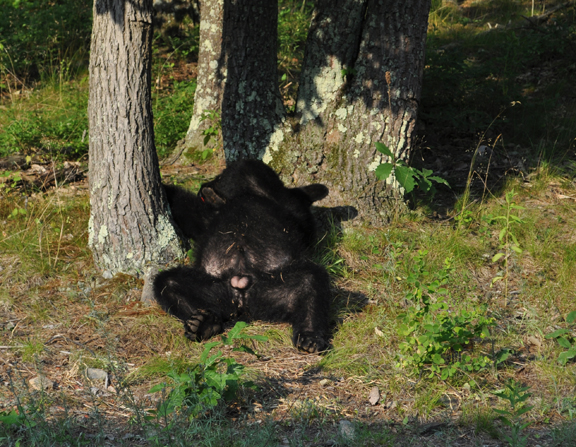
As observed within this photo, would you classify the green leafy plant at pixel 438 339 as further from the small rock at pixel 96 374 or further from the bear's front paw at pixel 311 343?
the small rock at pixel 96 374

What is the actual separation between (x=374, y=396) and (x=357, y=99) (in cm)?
295

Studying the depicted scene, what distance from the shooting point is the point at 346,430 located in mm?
3152

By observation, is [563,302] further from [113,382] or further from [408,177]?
[113,382]

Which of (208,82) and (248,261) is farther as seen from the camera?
(208,82)

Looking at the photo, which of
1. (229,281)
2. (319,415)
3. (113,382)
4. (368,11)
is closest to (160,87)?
(368,11)

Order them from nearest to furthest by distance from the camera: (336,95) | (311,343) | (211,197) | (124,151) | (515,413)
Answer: (515,413)
(311,343)
(124,151)
(211,197)
(336,95)

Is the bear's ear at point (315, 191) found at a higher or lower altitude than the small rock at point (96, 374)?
higher

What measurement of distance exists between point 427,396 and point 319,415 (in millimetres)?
675

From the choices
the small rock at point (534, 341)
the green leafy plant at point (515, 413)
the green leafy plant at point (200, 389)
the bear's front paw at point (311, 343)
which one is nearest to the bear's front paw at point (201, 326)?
the bear's front paw at point (311, 343)

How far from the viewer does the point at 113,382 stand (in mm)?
3652

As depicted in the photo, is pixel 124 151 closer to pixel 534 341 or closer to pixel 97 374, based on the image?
pixel 97 374

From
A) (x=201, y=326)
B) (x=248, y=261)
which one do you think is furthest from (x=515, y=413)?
(x=248, y=261)

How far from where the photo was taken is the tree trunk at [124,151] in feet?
14.5

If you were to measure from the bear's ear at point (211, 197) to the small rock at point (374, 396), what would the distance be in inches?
85.2
